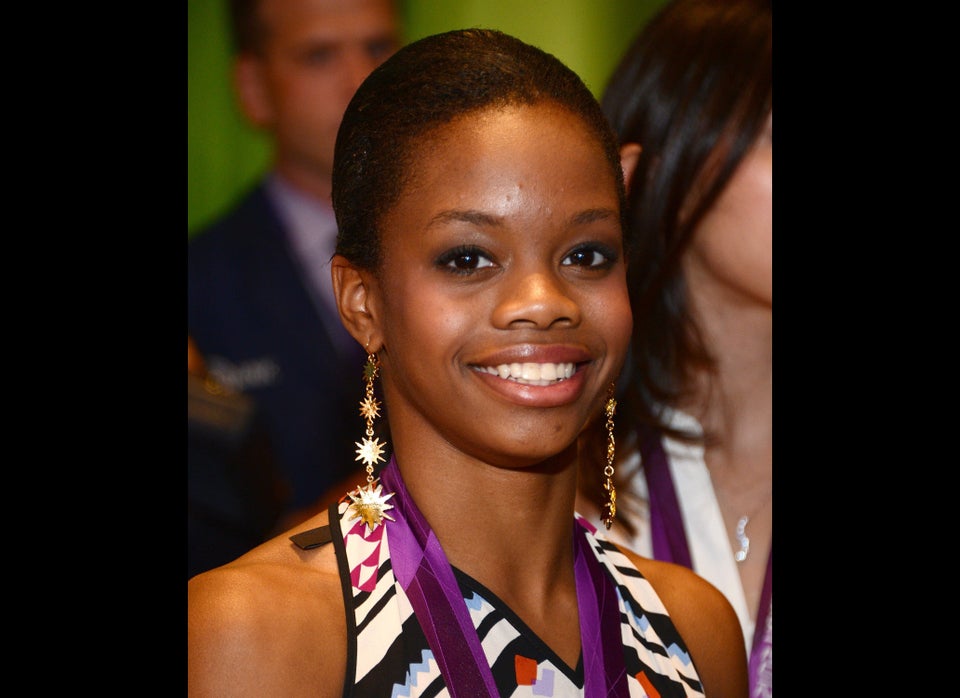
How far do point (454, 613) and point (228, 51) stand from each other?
1622 mm

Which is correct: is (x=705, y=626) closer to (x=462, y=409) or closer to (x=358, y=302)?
(x=462, y=409)

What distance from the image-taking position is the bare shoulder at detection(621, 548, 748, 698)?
200 centimetres

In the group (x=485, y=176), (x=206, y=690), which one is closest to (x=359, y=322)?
(x=485, y=176)

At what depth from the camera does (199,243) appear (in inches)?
109

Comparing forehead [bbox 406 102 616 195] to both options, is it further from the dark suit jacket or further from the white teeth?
the dark suit jacket

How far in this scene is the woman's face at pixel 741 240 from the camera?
2.68 meters

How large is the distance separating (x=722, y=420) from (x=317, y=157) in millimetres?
1183

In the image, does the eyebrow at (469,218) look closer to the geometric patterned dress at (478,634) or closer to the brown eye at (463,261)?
the brown eye at (463,261)

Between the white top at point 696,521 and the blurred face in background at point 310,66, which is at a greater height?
the blurred face in background at point 310,66

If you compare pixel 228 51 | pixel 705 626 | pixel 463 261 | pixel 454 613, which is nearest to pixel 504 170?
pixel 463 261

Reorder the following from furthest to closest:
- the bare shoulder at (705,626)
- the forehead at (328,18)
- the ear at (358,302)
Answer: the forehead at (328,18) → the bare shoulder at (705,626) → the ear at (358,302)

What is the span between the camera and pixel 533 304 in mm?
1605

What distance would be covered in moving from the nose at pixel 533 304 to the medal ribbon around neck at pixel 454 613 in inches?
14.4

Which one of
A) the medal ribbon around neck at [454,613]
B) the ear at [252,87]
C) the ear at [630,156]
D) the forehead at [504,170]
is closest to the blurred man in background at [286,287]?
the ear at [252,87]
